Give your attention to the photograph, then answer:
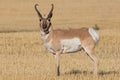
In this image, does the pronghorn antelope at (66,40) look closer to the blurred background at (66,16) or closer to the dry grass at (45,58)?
the dry grass at (45,58)

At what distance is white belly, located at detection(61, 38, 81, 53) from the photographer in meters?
15.2

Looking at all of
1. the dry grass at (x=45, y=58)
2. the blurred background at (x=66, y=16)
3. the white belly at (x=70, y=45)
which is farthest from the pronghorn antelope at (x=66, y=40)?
the blurred background at (x=66, y=16)

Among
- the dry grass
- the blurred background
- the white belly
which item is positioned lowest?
the blurred background

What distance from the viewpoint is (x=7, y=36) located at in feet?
89.9

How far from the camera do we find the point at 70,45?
1520 cm

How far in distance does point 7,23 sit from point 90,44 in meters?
31.8

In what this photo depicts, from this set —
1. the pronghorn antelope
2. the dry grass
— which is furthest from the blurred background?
the pronghorn antelope

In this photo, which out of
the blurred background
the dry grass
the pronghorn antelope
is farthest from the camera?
the blurred background

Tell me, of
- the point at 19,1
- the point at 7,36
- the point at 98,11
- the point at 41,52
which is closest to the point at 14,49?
the point at 41,52

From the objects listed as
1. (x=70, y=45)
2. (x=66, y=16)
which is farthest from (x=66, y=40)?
(x=66, y=16)

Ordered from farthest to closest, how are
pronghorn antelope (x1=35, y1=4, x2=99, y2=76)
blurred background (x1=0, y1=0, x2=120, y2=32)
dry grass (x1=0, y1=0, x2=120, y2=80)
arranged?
blurred background (x1=0, y1=0, x2=120, y2=32), pronghorn antelope (x1=35, y1=4, x2=99, y2=76), dry grass (x1=0, y1=0, x2=120, y2=80)

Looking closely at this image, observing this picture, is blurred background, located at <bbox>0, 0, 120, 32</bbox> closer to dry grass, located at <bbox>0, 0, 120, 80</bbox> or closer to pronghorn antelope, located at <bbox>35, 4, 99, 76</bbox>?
dry grass, located at <bbox>0, 0, 120, 80</bbox>

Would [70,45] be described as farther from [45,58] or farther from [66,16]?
[66,16]

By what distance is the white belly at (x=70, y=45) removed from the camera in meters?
15.2
